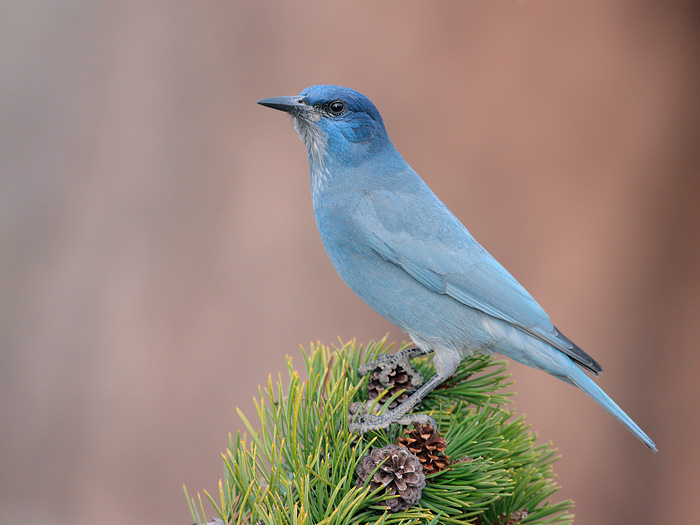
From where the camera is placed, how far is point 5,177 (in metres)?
3.25

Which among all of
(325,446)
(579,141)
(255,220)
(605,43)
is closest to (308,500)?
(325,446)

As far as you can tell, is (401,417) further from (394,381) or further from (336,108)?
(336,108)

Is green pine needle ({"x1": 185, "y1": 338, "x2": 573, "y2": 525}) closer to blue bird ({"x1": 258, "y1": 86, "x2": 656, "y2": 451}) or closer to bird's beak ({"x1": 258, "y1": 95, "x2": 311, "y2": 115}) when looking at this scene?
blue bird ({"x1": 258, "y1": 86, "x2": 656, "y2": 451})

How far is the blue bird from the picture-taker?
1979 millimetres

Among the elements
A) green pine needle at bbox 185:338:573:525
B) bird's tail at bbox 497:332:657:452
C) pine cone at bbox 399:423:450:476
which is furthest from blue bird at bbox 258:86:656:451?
pine cone at bbox 399:423:450:476

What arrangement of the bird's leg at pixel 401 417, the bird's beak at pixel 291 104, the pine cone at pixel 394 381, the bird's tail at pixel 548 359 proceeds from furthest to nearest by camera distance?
the bird's beak at pixel 291 104 < the bird's tail at pixel 548 359 < the pine cone at pixel 394 381 < the bird's leg at pixel 401 417

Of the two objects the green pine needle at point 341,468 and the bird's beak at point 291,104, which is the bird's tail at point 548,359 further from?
the bird's beak at point 291,104

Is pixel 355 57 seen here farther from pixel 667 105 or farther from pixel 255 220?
pixel 667 105

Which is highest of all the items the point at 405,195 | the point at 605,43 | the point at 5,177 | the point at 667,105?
the point at 605,43

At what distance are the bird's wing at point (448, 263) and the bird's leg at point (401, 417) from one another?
0.36 meters

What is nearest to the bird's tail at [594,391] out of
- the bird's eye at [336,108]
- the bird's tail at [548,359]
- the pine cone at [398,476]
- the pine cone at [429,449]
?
the bird's tail at [548,359]

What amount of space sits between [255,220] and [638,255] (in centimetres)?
229

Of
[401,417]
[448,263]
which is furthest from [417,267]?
[401,417]

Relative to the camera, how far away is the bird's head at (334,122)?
2184 mm
